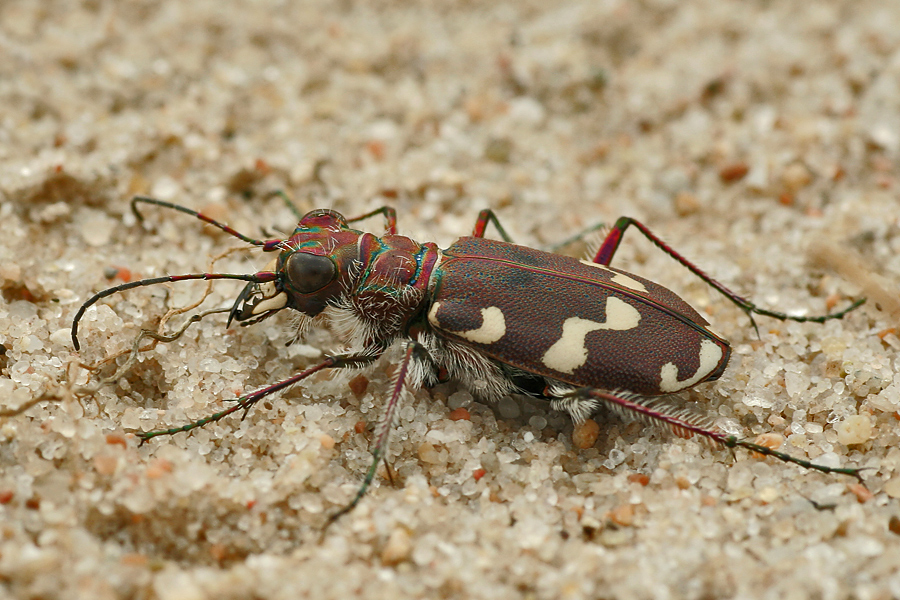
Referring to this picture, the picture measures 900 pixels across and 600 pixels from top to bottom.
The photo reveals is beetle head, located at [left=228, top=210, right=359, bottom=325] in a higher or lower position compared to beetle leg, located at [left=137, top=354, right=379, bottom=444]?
higher

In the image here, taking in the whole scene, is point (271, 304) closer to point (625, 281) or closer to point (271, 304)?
point (271, 304)

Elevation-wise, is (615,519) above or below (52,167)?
below

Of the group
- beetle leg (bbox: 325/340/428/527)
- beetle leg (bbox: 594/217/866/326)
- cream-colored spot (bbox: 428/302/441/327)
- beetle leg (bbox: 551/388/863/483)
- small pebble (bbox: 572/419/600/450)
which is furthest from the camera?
beetle leg (bbox: 594/217/866/326)

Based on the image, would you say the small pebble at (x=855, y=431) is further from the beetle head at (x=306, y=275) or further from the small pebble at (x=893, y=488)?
the beetle head at (x=306, y=275)

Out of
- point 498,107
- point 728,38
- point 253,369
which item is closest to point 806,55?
point 728,38

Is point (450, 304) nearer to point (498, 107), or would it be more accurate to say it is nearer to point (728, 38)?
point (498, 107)

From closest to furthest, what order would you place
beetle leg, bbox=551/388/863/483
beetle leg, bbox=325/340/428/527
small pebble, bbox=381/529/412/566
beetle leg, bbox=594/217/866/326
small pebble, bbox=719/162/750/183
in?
small pebble, bbox=381/529/412/566 → beetle leg, bbox=325/340/428/527 → beetle leg, bbox=551/388/863/483 → beetle leg, bbox=594/217/866/326 → small pebble, bbox=719/162/750/183

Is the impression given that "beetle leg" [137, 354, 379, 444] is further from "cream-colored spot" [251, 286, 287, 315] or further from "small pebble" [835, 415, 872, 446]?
"small pebble" [835, 415, 872, 446]

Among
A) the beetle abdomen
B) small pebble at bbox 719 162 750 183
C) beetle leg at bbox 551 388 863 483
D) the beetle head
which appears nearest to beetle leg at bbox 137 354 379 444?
the beetle head
